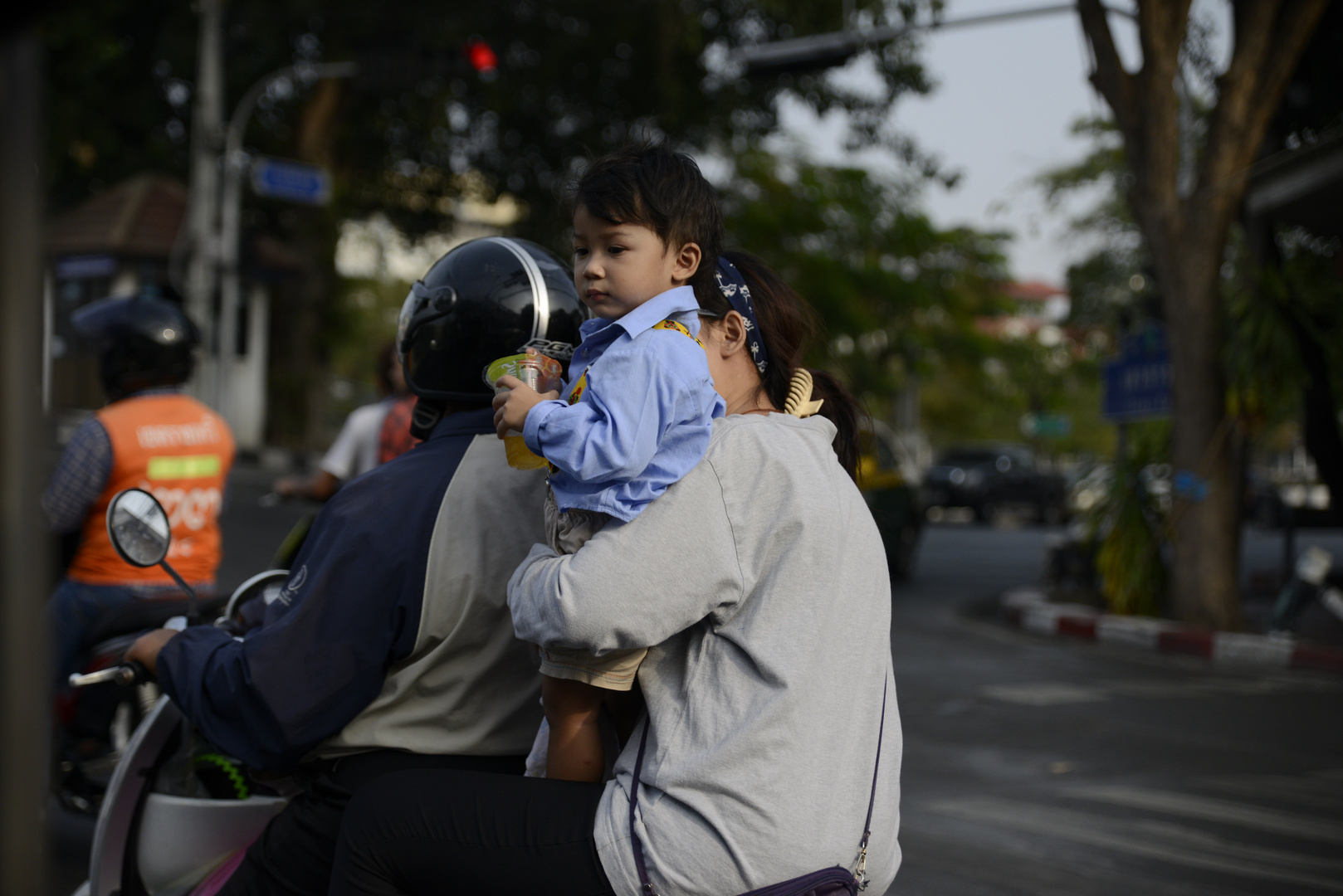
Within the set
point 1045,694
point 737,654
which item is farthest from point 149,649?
point 1045,694

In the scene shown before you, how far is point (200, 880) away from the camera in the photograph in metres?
2.10

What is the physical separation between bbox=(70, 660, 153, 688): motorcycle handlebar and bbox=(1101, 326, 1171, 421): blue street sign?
360 inches

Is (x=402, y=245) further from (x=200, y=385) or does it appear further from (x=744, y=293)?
(x=744, y=293)

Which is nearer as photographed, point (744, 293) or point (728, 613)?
point (728, 613)

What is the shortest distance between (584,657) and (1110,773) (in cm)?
445

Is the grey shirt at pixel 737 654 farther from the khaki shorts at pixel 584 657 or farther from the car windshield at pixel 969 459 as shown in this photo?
the car windshield at pixel 969 459

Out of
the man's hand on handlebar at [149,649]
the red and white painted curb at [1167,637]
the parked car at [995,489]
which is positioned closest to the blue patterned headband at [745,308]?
the man's hand on handlebar at [149,649]

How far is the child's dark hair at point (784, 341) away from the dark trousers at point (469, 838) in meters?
0.68

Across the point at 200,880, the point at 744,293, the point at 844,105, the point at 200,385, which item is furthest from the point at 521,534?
the point at 200,385

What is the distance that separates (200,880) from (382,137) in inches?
886

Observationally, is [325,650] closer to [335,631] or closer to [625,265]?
[335,631]

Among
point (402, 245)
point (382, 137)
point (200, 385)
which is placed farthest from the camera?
point (402, 245)

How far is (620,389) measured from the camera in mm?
1599

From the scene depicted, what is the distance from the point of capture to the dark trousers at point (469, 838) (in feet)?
5.12
